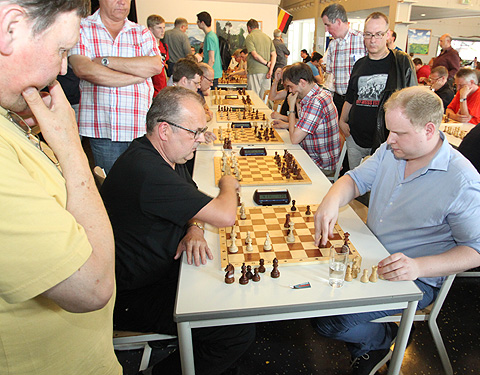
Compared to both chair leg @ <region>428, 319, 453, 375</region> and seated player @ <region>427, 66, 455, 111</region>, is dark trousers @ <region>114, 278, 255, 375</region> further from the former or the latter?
seated player @ <region>427, 66, 455, 111</region>

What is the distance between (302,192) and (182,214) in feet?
3.44

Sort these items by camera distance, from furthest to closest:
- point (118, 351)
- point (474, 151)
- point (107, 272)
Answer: point (474, 151)
point (118, 351)
point (107, 272)

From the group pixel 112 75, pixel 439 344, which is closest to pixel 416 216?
pixel 439 344

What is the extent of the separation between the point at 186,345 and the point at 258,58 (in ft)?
23.1

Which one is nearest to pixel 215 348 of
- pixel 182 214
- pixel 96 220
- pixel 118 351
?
pixel 182 214

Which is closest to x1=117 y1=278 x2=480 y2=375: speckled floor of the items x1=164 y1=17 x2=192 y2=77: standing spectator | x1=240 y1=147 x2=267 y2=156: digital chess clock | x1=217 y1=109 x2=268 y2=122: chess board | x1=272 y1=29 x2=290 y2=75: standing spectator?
x1=240 y1=147 x2=267 y2=156: digital chess clock

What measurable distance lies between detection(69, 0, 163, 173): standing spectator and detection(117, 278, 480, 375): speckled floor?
1574 mm

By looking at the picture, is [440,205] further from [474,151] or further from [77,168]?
[77,168]

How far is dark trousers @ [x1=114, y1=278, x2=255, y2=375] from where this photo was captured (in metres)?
1.61

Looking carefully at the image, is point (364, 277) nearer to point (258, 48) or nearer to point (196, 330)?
point (196, 330)

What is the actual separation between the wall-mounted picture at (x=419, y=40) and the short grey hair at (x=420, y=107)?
17.6 metres

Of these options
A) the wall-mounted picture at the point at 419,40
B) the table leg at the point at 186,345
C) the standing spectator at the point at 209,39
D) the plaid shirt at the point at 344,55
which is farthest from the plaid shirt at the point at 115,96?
the wall-mounted picture at the point at 419,40

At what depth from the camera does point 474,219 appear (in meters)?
1.52

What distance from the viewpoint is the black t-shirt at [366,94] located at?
339 centimetres
